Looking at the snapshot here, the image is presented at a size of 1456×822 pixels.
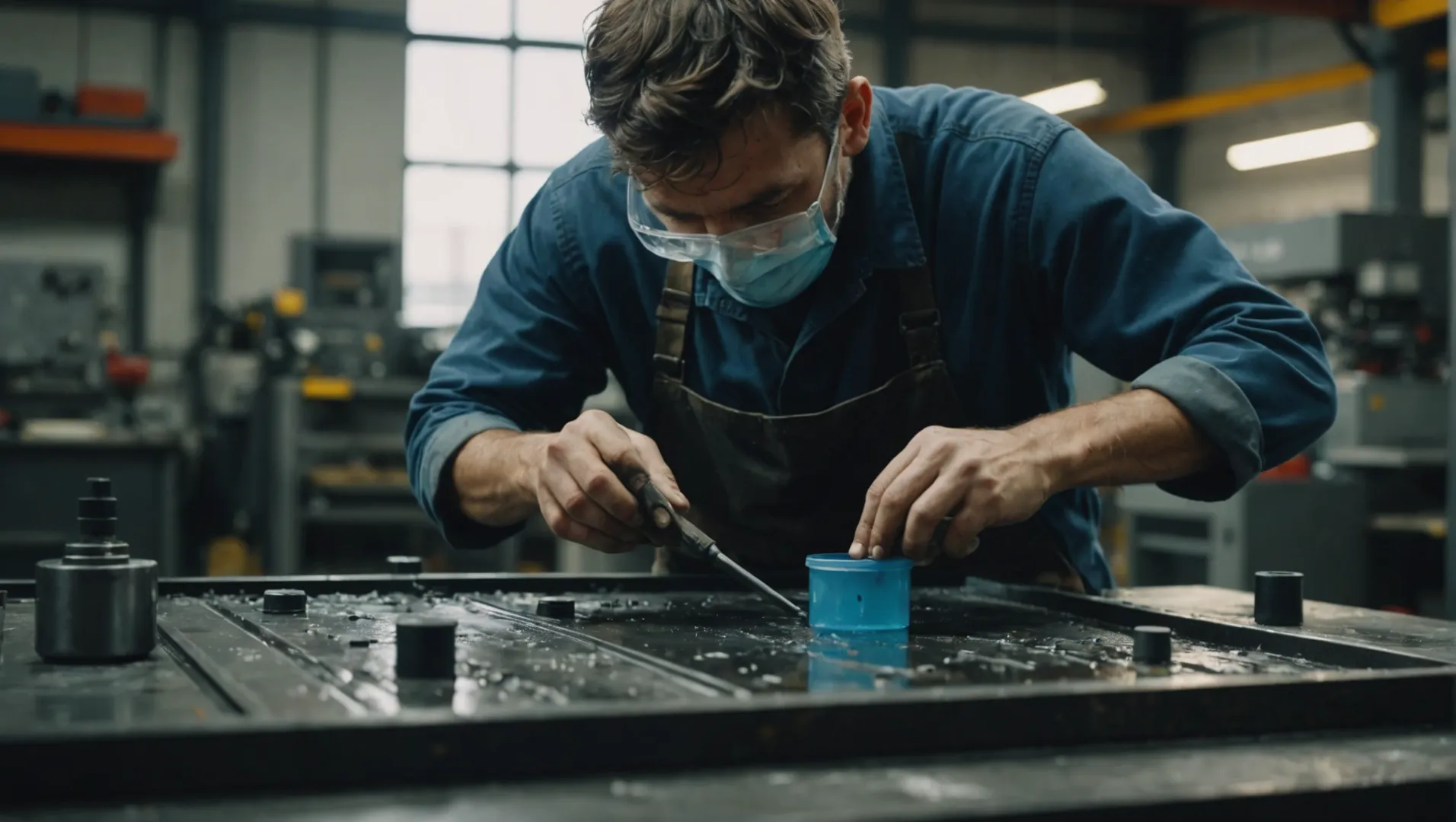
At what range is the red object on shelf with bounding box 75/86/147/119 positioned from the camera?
6.68 metres

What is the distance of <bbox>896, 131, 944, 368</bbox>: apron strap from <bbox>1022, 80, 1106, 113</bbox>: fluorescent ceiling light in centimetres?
591

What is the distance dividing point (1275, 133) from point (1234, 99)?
1.06 meters

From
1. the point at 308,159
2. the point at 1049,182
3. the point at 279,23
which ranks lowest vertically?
the point at 1049,182

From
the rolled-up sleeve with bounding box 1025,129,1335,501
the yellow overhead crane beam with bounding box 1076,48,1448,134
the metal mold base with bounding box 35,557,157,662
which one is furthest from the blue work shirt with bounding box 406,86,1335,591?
the yellow overhead crane beam with bounding box 1076,48,1448,134

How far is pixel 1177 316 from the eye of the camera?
1.31 metres

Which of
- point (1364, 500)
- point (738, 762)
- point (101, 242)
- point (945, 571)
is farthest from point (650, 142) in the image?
point (101, 242)

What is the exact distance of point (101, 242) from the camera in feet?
24.7

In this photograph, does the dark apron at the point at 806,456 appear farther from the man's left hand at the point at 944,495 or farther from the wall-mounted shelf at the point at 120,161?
the wall-mounted shelf at the point at 120,161

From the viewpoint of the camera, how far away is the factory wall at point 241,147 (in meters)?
7.48

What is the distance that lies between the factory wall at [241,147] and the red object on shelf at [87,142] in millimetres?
776

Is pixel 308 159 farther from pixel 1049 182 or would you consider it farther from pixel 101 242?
pixel 1049 182

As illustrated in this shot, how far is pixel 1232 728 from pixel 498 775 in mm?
420

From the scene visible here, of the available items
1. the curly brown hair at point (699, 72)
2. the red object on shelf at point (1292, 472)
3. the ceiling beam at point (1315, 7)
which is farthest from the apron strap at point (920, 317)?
the ceiling beam at point (1315, 7)

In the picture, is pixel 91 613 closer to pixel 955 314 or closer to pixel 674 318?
pixel 674 318
